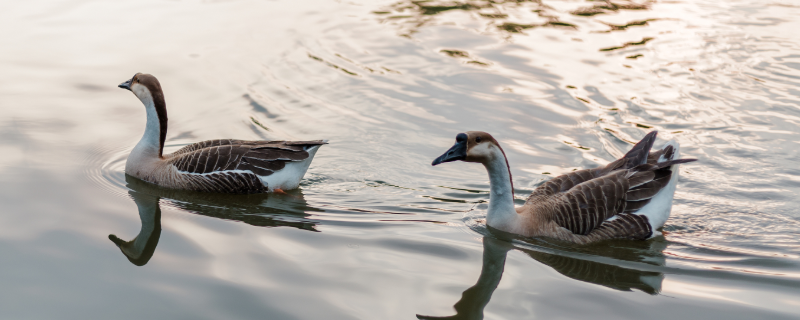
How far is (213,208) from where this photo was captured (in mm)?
8023

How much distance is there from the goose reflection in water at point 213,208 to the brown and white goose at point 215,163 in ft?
0.40

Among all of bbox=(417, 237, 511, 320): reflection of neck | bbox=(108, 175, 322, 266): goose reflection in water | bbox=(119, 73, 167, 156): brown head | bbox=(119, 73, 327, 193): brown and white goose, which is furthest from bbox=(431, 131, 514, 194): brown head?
bbox=(119, 73, 167, 156): brown head

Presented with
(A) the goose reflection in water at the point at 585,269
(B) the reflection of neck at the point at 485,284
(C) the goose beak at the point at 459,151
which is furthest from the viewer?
(C) the goose beak at the point at 459,151

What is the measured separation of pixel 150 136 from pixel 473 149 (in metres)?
4.57

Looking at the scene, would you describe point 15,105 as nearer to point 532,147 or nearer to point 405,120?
point 405,120

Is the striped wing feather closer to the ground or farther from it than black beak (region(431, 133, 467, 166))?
closer to the ground

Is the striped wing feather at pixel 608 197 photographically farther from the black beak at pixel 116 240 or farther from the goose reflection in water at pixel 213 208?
the black beak at pixel 116 240

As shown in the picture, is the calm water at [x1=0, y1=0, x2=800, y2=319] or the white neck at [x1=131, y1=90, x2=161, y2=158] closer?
the calm water at [x1=0, y1=0, x2=800, y2=319]

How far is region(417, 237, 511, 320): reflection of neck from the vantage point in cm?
583

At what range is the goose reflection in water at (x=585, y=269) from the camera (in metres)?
6.05

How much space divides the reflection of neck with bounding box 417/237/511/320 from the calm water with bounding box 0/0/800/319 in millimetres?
27

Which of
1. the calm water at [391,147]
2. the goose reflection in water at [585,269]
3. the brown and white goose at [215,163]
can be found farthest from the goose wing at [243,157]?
the goose reflection in water at [585,269]

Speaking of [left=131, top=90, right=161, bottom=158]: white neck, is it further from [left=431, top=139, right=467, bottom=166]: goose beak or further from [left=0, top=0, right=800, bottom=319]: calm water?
[left=431, top=139, right=467, bottom=166]: goose beak

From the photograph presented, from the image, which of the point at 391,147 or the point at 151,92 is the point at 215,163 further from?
the point at 391,147
